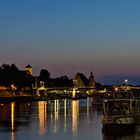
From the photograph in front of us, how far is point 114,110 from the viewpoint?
44.1 metres

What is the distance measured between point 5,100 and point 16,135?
250ft

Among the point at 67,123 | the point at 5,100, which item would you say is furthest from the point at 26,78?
the point at 67,123

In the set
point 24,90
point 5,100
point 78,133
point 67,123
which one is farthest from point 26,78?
point 78,133

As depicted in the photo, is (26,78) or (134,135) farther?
(26,78)

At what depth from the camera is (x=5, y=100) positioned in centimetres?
12031

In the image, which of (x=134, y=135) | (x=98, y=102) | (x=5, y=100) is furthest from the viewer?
(x=5, y=100)

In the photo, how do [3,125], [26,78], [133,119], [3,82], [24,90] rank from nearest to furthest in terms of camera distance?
[133,119] → [3,125] → [3,82] → [26,78] → [24,90]

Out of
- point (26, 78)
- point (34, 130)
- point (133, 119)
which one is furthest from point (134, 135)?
point (26, 78)

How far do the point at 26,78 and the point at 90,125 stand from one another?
92.9m

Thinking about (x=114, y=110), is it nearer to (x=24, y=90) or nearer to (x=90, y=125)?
(x=90, y=125)

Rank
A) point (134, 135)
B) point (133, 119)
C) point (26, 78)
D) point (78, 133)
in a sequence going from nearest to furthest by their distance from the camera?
point (134, 135)
point (133, 119)
point (78, 133)
point (26, 78)

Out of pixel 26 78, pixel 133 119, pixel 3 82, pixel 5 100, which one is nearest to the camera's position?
pixel 133 119

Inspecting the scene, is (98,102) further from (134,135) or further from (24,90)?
(134,135)

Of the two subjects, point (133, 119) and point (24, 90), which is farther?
point (24, 90)
